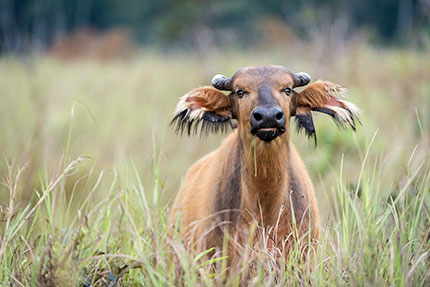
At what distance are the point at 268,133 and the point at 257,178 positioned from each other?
1.63ft

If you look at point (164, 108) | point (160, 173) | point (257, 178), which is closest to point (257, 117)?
point (257, 178)

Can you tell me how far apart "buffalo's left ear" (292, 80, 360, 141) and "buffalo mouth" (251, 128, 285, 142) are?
20.9 inches

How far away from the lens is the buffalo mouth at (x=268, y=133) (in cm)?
337

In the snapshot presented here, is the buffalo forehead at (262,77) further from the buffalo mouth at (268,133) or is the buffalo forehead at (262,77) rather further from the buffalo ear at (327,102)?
the buffalo mouth at (268,133)

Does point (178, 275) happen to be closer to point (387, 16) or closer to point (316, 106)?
point (316, 106)

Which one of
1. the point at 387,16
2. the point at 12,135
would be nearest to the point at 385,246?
the point at 12,135

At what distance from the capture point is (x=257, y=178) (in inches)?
148

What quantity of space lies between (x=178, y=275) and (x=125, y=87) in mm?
9562

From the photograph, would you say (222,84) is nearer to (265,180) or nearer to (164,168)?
(265,180)

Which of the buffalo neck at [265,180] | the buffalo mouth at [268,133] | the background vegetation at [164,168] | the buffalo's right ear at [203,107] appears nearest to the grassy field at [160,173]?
the background vegetation at [164,168]

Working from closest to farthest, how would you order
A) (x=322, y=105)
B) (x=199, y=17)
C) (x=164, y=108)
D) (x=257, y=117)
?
1. (x=257, y=117)
2. (x=322, y=105)
3. (x=164, y=108)
4. (x=199, y=17)

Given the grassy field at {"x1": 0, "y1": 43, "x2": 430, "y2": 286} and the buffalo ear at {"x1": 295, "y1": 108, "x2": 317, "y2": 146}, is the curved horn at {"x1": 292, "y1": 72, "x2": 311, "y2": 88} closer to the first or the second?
the buffalo ear at {"x1": 295, "y1": 108, "x2": 317, "y2": 146}

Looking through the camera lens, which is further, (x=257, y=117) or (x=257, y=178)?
(x=257, y=178)

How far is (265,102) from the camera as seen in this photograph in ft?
11.3
